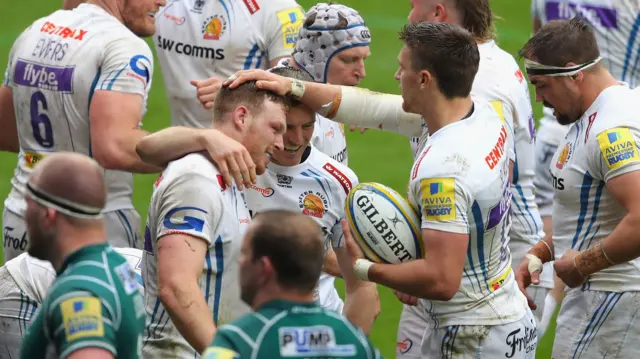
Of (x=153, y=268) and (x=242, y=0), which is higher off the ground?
(x=242, y=0)

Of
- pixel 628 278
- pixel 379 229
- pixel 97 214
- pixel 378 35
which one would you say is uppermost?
pixel 97 214

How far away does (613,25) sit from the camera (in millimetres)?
8383

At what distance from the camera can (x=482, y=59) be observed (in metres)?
6.82

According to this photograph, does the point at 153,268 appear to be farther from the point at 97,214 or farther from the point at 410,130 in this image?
the point at 410,130

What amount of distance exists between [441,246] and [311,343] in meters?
1.45

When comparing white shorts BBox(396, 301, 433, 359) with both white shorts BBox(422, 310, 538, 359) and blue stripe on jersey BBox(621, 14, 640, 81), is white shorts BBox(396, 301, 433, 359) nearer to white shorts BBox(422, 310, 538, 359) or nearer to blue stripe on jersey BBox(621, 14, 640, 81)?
white shorts BBox(422, 310, 538, 359)

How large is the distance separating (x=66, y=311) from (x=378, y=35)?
34.4 feet

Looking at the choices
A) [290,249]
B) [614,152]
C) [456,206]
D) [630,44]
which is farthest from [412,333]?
[630,44]

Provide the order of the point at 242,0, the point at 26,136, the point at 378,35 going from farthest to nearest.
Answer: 1. the point at 378,35
2. the point at 242,0
3. the point at 26,136

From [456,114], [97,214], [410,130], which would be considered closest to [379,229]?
[456,114]

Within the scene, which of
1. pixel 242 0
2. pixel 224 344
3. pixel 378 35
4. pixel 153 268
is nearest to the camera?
pixel 224 344

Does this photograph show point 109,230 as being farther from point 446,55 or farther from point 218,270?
point 446,55

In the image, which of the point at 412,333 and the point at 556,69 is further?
the point at 412,333

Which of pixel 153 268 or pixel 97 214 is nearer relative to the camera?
pixel 97 214
